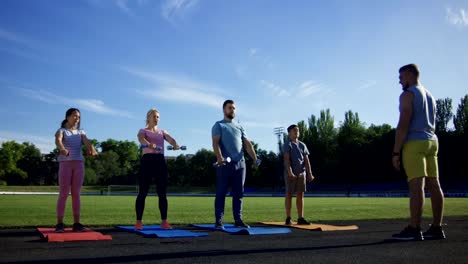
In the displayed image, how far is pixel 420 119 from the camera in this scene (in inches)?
244

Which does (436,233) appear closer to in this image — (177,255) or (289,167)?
(289,167)

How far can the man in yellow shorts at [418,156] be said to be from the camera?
5.98m

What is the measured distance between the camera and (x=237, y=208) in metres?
8.11

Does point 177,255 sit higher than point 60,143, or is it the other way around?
point 60,143

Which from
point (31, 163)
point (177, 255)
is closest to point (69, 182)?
point (177, 255)

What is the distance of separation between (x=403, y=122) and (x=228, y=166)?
3.37 meters

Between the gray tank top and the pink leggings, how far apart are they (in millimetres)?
5528

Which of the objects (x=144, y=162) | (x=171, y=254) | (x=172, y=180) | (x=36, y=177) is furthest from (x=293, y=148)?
(x=36, y=177)

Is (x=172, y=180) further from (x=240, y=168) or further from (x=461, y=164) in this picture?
(x=240, y=168)

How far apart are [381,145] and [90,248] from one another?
73710mm

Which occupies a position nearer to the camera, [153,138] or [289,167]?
[153,138]

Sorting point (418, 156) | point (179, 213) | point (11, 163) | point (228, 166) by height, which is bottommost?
point (179, 213)

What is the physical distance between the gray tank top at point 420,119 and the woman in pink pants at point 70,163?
543cm

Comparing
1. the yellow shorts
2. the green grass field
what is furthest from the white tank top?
the yellow shorts
